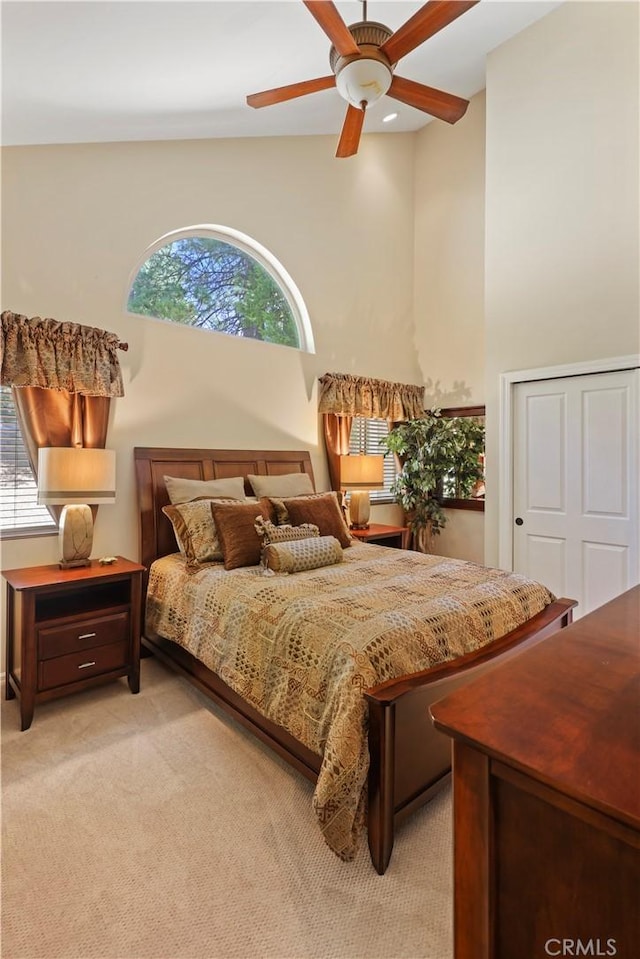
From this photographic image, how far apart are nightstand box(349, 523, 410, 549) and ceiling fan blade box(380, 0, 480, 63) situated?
10.2 feet

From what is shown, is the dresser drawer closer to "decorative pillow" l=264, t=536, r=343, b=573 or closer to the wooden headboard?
the wooden headboard

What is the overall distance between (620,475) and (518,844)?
3.33m

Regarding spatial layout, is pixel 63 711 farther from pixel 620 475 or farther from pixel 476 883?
pixel 620 475

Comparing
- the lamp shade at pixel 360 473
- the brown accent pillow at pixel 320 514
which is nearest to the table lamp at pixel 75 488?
the brown accent pillow at pixel 320 514

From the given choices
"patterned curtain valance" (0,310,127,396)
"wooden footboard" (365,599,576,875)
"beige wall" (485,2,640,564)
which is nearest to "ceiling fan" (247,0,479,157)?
"beige wall" (485,2,640,564)

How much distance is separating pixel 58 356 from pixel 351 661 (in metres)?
2.50

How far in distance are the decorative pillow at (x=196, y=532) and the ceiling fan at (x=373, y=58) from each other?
Result: 7.67ft

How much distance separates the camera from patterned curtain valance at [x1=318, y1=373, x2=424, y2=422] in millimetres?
4395

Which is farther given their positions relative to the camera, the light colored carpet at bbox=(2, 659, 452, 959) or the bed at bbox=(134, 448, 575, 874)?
the bed at bbox=(134, 448, 575, 874)

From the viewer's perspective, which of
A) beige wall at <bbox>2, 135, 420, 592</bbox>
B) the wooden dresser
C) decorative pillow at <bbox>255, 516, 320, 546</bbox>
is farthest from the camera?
beige wall at <bbox>2, 135, 420, 592</bbox>

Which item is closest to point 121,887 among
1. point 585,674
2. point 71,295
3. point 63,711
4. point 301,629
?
point 301,629

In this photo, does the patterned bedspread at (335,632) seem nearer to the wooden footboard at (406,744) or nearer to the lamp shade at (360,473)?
the wooden footboard at (406,744)

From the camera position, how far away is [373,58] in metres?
2.15

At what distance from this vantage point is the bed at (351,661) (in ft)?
5.20
